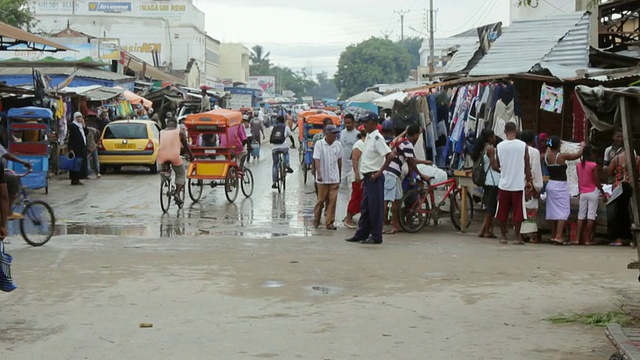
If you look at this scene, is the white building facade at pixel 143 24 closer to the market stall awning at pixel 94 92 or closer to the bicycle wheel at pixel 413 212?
the market stall awning at pixel 94 92

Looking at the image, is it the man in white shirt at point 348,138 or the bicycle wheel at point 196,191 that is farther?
the bicycle wheel at point 196,191

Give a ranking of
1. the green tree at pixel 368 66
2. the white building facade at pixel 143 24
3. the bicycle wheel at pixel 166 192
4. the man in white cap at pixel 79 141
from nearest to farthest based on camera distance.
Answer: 1. the bicycle wheel at pixel 166 192
2. the man in white cap at pixel 79 141
3. the white building facade at pixel 143 24
4. the green tree at pixel 368 66

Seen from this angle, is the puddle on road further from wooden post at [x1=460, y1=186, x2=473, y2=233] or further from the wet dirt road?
wooden post at [x1=460, y1=186, x2=473, y2=233]

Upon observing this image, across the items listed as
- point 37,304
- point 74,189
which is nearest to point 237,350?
point 37,304

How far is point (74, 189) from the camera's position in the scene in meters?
22.2

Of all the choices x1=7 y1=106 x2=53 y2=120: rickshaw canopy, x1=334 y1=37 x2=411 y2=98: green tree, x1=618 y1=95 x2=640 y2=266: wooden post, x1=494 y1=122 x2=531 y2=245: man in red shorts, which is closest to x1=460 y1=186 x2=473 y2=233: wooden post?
x1=494 y1=122 x2=531 y2=245: man in red shorts

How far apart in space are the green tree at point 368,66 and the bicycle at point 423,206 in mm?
105665

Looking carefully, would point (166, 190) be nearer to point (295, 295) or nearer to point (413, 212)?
point (413, 212)

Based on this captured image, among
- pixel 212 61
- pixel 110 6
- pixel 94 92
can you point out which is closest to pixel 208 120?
pixel 94 92

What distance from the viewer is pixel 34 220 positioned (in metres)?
12.4

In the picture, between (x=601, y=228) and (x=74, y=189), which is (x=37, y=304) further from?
(x=74, y=189)

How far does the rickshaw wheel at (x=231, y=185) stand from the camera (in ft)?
62.2

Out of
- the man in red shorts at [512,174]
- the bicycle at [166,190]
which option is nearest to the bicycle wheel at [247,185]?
the bicycle at [166,190]

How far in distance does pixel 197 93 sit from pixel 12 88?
26391mm
